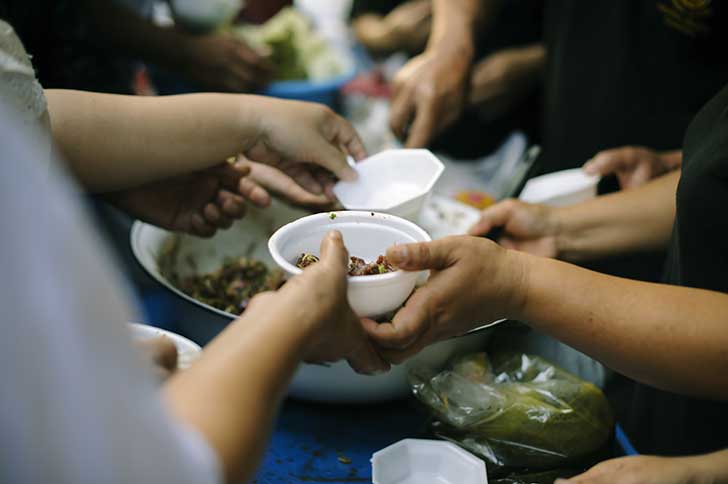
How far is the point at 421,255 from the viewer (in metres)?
0.89

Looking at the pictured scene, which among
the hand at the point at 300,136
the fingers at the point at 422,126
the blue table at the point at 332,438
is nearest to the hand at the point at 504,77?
the fingers at the point at 422,126

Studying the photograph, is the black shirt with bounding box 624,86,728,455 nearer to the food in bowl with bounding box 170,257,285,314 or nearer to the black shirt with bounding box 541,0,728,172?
the black shirt with bounding box 541,0,728,172

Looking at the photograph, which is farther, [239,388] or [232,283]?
[232,283]

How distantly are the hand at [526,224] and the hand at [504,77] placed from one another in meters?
1.14

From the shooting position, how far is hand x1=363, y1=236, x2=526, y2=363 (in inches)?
36.1

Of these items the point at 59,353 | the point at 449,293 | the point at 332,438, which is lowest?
the point at 332,438

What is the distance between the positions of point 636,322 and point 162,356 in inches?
26.1

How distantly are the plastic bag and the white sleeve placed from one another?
640 mm

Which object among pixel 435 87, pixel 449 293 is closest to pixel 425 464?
pixel 449 293

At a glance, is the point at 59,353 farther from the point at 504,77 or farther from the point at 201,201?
the point at 504,77

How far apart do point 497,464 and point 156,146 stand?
82 centimetres

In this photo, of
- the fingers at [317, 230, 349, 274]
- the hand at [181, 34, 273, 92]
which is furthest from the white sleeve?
the hand at [181, 34, 273, 92]

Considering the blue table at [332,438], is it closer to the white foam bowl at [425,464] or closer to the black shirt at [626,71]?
the white foam bowl at [425,464]

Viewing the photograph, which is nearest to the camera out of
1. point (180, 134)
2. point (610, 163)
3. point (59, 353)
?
point (59, 353)
